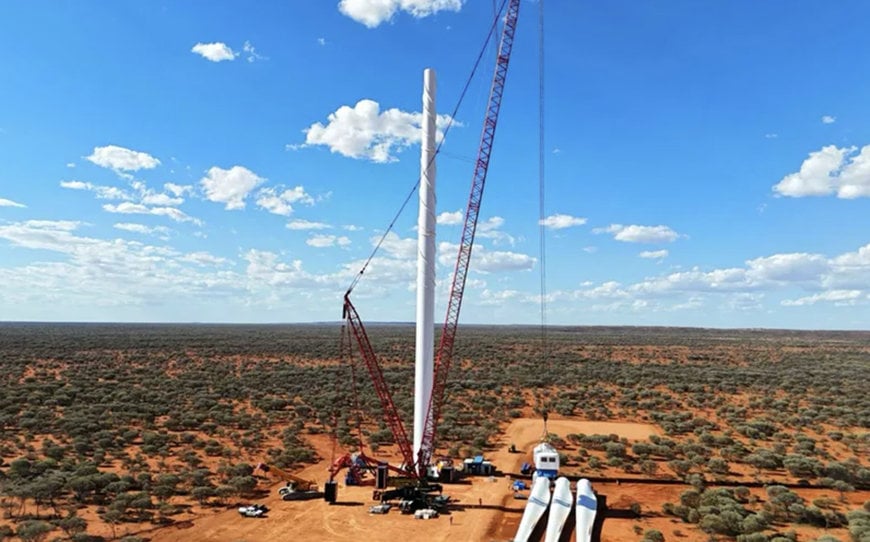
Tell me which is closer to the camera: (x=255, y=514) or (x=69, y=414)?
(x=255, y=514)

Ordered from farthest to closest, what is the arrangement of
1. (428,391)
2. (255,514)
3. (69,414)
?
1. (69,414)
2. (428,391)
3. (255,514)

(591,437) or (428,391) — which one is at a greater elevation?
(428,391)

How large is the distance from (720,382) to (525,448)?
50493 millimetres

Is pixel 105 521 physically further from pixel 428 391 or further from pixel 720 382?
pixel 720 382

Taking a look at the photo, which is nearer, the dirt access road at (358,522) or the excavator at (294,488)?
the dirt access road at (358,522)

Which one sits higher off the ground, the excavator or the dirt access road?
the excavator

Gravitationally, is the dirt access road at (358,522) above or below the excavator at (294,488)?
below

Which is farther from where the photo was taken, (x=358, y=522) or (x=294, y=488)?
(x=294, y=488)

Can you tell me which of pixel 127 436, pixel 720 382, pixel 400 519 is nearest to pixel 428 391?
pixel 400 519

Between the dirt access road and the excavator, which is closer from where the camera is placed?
the dirt access road

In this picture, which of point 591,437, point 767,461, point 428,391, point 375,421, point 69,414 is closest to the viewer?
point 428,391

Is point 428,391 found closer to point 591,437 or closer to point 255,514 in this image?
point 255,514

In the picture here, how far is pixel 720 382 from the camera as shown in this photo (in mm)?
85375

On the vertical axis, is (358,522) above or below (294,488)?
below
